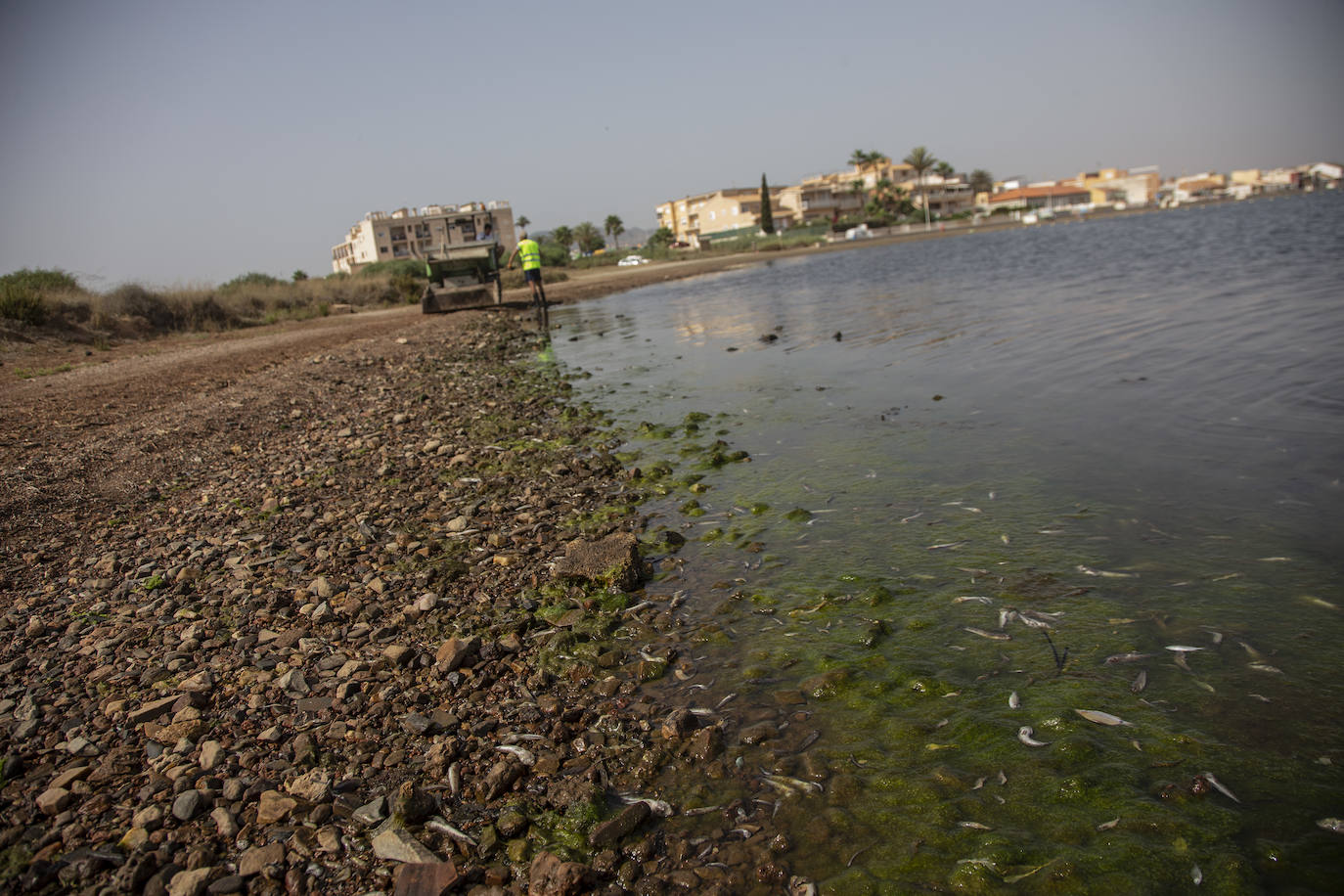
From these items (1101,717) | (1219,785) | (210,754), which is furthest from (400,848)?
(1219,785)

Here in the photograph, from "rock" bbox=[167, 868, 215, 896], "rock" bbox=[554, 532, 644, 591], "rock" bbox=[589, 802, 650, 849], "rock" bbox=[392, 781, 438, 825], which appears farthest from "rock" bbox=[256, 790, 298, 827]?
"rock" bbox=[554, 532, 644, 591]

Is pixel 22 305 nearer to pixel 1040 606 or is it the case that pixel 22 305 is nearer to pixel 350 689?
pixel 350 689

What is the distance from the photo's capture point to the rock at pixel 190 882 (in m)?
2.65

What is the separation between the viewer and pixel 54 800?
10.1ft

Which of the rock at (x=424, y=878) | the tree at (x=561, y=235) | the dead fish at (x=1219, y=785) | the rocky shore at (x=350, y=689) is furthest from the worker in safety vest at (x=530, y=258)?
the tree at (x=561, y=235)

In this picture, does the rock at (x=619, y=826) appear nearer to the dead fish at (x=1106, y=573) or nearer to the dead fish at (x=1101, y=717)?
the dead fish at (x=1101, y=717)

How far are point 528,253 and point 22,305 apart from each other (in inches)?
570

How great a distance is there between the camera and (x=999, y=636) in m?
4.18

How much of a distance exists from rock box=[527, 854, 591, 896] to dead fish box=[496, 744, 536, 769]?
25.7 inches

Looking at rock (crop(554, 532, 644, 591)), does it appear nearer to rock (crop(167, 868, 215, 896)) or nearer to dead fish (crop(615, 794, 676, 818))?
dead fish (crop(615, 794, 676, 818))

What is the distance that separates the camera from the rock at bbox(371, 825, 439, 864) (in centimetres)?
279

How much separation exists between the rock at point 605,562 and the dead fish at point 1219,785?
330cm

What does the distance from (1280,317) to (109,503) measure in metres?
17.9

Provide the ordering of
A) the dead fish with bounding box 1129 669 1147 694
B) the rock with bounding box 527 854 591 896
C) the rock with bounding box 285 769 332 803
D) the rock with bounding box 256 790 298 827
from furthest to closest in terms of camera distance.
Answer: the dead fish with bounding box 1129 669 1147 694
the rock with bounding box 285 769 332 803
the rock with bounding box 256 790 298 827
the rock with bounding box 527 854 591 896
